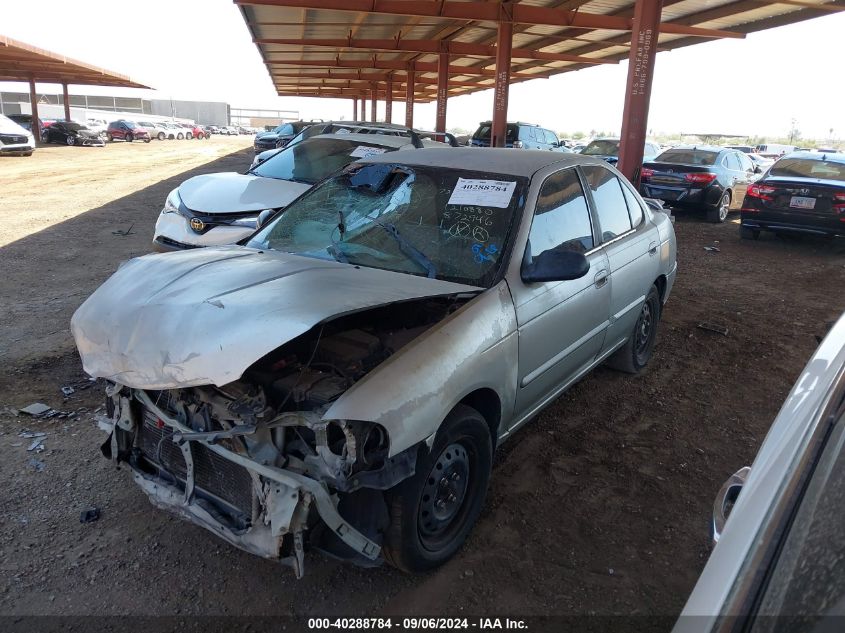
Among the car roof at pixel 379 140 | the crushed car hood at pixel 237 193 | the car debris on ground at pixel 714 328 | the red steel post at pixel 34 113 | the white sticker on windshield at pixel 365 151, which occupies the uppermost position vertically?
the red steel post at pixel 34 113

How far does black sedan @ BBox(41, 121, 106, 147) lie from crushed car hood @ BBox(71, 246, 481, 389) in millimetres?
36687

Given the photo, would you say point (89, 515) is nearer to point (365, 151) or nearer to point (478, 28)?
point (365, 151)

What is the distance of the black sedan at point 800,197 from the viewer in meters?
9.50

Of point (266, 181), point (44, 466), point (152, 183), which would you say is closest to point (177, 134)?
point (152, 183)

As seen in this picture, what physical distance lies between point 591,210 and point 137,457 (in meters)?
3.03

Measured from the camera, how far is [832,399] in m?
1.41

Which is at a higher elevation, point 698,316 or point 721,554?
point 721,554

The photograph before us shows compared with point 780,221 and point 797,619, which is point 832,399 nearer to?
point 797,619

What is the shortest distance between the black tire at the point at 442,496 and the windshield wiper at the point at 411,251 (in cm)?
81

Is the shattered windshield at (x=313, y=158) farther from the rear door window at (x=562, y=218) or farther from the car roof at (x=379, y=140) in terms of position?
the rear door window at (x=562, y=218)

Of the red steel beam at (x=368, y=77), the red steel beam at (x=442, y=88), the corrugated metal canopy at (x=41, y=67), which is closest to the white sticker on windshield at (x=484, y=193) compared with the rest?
the red steel beam at (x=442, y=88)

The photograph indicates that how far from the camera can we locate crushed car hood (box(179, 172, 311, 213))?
6.61m

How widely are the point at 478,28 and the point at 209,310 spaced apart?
18.9m

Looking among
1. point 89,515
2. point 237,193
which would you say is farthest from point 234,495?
point 237,193
